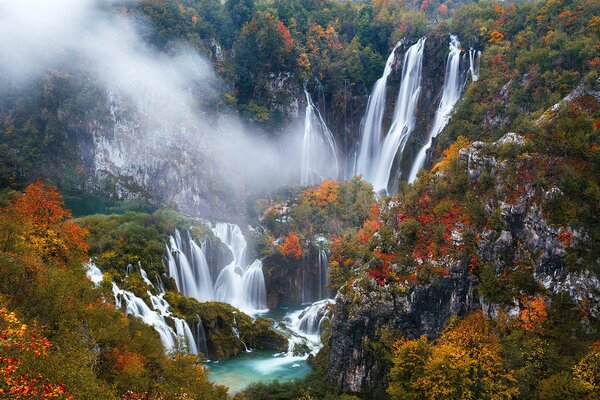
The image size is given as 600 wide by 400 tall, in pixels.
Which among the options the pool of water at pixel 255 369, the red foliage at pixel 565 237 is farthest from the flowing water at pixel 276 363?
the red foliage at pixel 565 237

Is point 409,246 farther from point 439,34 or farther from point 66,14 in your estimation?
point 66,14

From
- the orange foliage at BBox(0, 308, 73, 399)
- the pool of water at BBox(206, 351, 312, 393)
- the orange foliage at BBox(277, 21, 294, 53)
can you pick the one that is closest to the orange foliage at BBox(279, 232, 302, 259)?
the pool of water at BBox(206, 351, 312, 393)

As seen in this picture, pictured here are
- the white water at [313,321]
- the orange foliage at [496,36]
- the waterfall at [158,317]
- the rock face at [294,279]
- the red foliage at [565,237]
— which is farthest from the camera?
the orange foliage at [496,36]

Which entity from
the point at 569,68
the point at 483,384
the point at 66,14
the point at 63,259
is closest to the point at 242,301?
the point at 63,259

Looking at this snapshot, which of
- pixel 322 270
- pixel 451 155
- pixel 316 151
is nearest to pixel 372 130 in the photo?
pixel 316 151

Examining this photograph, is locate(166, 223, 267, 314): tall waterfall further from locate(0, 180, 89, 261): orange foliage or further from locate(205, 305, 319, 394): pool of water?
locate(0, 180, 89, 261): orange foliage

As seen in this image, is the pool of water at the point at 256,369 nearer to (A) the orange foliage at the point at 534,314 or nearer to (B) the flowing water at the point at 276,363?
(B) the flowing water at the point at 276,363

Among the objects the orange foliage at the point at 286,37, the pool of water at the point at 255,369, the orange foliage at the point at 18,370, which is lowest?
the pool of water at the point at 255,369
